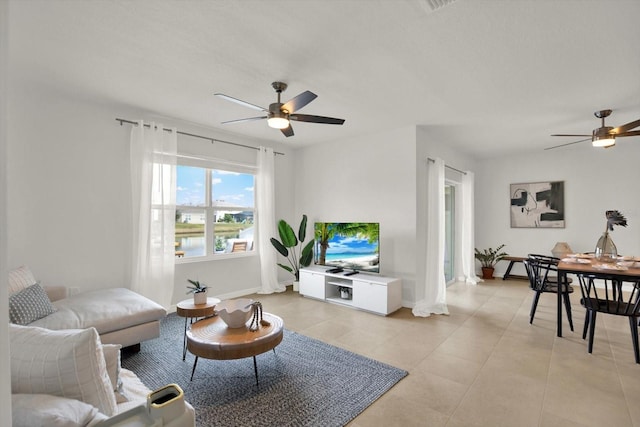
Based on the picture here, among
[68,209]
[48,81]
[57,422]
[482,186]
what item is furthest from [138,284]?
[482,186]

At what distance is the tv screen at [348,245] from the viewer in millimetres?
4406

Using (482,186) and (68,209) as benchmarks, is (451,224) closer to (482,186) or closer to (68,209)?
(482,186)

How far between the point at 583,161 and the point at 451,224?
2.61 metres

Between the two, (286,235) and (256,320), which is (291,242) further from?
(256,320)

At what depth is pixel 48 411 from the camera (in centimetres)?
93

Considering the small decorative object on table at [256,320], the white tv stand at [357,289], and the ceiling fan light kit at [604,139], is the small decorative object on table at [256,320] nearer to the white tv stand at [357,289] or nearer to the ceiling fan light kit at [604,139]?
the white tv stand at [357,289]

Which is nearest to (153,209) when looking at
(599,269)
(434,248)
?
(434,248)

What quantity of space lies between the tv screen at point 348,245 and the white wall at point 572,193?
359cm

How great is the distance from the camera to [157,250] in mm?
3781

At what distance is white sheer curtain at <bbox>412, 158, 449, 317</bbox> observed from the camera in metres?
4.11

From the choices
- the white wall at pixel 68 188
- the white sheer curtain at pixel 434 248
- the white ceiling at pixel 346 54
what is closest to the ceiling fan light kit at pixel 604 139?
the white ceiling at pixel 346 54

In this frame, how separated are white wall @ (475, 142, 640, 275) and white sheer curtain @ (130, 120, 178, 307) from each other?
20.1 feet

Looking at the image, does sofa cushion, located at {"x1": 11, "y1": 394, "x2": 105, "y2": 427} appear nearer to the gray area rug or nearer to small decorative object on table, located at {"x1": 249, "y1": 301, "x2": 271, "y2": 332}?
the gray area rug

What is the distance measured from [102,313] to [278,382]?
1.62m
